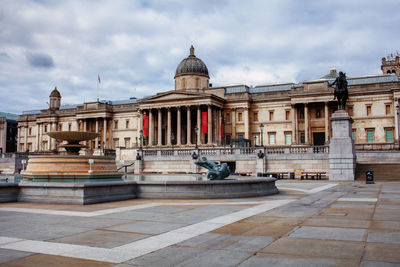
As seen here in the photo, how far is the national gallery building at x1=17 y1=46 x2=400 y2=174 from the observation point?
6625cm


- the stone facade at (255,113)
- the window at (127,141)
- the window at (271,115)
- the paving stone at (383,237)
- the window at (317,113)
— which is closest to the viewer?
the paving stone at (383,237)

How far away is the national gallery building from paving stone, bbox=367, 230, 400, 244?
5225 centimetres

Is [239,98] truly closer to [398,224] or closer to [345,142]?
[345,142]

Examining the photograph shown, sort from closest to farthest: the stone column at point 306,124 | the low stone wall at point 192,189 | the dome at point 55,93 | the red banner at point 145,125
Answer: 1. the low stone wall at point 192,189
2. the stone column at point 306,124
3. the red banner at point 145,125
4. the dome at point 55,93

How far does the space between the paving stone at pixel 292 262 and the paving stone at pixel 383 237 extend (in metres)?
2.01

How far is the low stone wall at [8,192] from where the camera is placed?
15.8 m

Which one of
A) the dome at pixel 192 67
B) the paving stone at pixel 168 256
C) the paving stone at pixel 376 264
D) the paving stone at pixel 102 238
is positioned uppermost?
the dome at pixel 192 67

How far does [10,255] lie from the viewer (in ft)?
23.2

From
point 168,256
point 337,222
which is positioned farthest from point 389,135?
point 168,256

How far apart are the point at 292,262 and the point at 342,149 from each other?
95.7ft

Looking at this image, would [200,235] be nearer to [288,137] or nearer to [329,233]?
[329,233]

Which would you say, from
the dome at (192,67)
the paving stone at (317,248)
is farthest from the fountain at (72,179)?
the dome at (192,67)

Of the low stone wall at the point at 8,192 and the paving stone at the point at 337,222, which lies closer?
the paving stone at the point at 337,222

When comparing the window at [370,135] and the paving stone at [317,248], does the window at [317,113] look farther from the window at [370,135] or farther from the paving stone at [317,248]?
the paving stone at [317,248]
